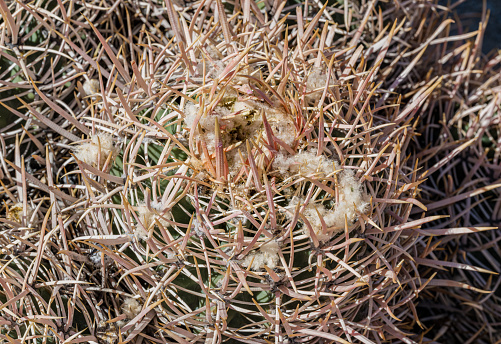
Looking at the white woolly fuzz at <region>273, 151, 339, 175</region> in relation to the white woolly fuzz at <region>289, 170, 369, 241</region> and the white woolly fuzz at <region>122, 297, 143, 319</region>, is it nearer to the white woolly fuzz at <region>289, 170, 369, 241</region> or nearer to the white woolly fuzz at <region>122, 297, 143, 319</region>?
the white woolly fuzz at <region>289, 170, 369, 241</region>

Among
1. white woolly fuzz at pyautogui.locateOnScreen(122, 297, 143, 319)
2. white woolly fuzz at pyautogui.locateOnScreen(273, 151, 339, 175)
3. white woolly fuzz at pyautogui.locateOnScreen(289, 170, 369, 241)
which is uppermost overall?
white woolly fuzz at pyautogui.locateOnScreen(273, 151, 339, 175)

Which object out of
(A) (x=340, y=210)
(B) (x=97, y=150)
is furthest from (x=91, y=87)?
(A) (x=340, y=210)

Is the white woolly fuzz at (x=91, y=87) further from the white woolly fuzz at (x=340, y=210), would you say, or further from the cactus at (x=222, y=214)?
the white woolly fuzz at (x=340, y=210)

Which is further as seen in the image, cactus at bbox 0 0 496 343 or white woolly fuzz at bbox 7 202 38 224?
white woolly fuzz at bbox 7 202 38 224

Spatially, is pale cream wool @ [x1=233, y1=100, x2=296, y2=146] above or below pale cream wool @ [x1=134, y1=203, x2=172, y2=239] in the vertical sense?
above

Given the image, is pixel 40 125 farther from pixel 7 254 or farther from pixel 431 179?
pixel 431 179

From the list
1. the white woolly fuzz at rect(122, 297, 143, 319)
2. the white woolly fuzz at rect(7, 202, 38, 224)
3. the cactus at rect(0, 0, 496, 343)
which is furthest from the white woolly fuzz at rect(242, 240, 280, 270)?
the white woolly fuzz at rect(7, 202, 38, 224)
